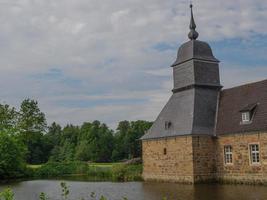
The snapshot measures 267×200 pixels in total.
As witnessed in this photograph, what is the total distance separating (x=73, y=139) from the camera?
258ft

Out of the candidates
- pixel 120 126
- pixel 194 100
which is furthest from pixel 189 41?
pixel 120 126

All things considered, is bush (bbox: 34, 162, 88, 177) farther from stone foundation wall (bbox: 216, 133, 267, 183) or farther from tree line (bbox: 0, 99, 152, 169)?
stone foundation wall (bbox: 216, 133, 267, 183)

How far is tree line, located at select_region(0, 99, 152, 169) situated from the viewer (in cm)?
5241

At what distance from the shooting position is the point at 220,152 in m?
23.5

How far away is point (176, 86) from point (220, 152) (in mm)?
5931

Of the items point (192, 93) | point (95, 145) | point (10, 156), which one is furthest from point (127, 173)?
point (95, 145)

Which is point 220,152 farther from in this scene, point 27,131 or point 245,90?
point 27,131

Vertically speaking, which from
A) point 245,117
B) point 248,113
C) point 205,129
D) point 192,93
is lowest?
point 205,129

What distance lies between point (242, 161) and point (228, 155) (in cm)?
128

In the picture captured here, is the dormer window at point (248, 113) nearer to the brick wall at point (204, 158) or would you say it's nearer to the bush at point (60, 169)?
the brick wall at point (204, 158)

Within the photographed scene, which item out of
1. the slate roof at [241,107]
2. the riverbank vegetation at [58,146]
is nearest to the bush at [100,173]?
the riverbank vegetation at [58,146]

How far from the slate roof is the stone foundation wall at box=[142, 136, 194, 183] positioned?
7.40 feet

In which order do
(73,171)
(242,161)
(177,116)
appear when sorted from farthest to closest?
(73,171) → (177,116) → (242,161)

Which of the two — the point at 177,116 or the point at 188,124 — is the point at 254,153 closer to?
the point at 188,124
